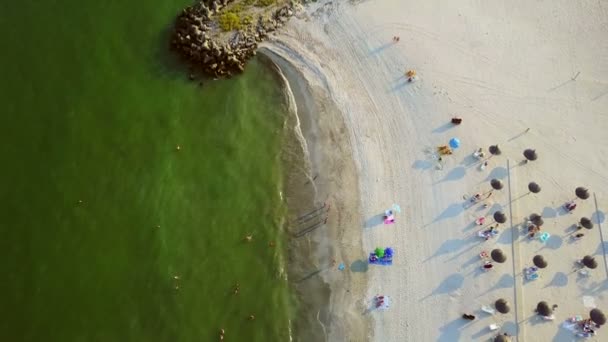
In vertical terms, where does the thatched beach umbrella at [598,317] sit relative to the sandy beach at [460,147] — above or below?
below

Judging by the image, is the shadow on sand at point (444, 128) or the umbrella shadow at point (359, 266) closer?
the umbrella shadow at point (359, 266)

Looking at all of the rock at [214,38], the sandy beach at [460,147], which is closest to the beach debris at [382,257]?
the sandy beach at [460,147]

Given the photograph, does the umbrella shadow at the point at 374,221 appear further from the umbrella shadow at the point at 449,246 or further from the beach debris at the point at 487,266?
the beach debris at the point at 487,266

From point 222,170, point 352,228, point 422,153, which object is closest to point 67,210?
point 222,170

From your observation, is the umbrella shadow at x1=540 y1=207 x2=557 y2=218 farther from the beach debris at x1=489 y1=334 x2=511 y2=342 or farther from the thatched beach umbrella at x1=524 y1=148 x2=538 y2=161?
the beach debris at x1=489 y1=334 x2=511 y2=342

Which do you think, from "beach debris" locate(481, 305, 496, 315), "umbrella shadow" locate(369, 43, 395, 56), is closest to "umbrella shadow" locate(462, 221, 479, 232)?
"beach debris" locate(481, 305, 496, 315)

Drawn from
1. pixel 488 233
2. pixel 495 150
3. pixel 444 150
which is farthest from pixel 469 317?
pixel 495 150

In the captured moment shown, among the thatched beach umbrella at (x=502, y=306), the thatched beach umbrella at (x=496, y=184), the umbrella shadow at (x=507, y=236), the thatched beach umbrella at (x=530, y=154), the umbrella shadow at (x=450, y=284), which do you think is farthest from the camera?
the thatched beach umbrella at (x=530, y=154)

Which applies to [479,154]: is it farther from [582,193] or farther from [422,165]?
[582,193]
